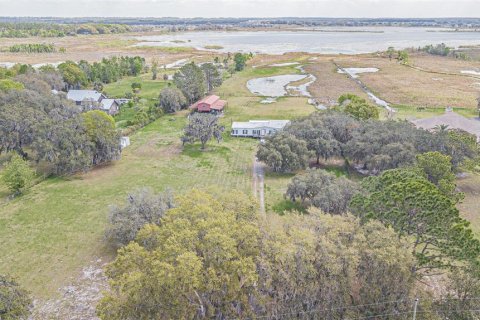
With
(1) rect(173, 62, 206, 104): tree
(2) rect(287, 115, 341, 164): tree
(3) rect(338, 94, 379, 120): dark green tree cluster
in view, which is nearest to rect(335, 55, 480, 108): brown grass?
(3) rect(338, 94, 379, 120): dark green tree cluster

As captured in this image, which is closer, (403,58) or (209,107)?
(209,107)

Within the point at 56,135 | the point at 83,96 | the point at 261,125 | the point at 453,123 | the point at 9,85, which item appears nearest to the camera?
the point at 56,135

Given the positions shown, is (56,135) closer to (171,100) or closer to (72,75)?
(171,100)

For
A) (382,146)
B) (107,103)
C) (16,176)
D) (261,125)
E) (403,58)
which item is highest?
(403,58)

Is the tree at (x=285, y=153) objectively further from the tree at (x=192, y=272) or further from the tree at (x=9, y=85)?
the tree at (x=9, y=85)

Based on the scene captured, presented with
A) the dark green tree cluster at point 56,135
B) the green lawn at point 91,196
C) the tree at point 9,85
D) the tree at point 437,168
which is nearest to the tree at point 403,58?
the green lawn at point 91,196

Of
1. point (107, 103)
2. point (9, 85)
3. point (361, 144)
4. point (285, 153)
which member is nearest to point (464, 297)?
point (361, 144)
